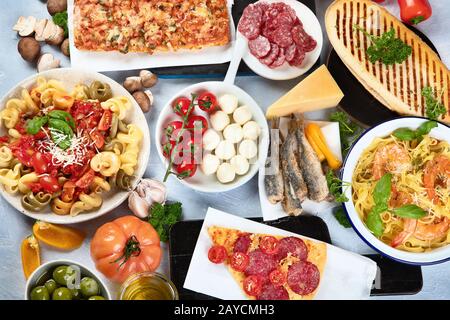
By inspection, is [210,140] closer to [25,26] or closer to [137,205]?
[137,205]

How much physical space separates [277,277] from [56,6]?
150 centimetres

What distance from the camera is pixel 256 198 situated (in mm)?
2777

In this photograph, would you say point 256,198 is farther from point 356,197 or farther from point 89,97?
point 89,97

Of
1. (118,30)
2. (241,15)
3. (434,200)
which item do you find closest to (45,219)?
(118,30)

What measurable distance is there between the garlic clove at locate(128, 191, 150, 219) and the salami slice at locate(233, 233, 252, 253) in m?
0.40

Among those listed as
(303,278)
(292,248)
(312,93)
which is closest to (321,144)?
(312,93)

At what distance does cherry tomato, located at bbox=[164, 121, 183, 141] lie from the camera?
103 inches

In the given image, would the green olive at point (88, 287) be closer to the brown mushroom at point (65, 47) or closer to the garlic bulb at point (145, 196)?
the garlic bulb at point (145, 196)

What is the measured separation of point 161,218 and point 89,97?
59 cm

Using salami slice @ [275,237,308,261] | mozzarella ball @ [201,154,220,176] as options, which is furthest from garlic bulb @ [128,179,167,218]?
salami slice @ [275,237,308,261]

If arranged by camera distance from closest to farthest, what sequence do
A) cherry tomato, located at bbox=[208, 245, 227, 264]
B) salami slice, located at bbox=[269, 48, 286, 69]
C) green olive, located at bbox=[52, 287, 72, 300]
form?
green olive, located at bbox=[52, 287, 72, 300] → cherry tomato, located at bbox=[208, 245, 227, 264] → salami slice, located at bbox=[269, 48, 286, 69]

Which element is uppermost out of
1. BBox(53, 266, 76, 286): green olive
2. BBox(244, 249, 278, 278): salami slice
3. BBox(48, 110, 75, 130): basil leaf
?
BBox(48, 110, 75, 130): basil leaf

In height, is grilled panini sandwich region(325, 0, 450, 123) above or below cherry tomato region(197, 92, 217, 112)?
above

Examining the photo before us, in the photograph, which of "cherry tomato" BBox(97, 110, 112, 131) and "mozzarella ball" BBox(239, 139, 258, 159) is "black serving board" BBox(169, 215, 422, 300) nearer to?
"mozzarella ball" BBox(239, 139, 258, 159)
